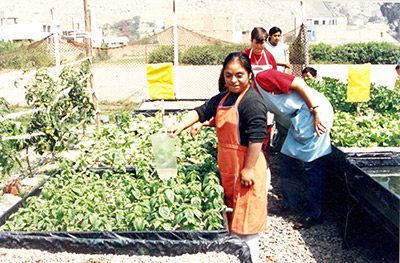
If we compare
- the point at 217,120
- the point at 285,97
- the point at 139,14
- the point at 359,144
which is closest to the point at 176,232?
the point at 217,120

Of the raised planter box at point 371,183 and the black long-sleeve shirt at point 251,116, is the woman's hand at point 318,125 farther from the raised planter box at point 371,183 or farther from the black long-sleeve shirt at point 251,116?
the black long-sleeve shirt at point 251,116

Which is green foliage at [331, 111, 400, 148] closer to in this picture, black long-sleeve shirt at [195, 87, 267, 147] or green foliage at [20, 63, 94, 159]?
black long-sleeve shirt at [195, 87, 267, 147]

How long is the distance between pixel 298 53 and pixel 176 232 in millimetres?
7148

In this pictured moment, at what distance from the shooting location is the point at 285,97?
3.63m

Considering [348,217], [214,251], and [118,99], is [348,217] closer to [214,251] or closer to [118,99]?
[214,251]

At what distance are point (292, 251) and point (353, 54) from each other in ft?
90.3

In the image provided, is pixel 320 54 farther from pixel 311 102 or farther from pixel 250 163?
pixel 250 163

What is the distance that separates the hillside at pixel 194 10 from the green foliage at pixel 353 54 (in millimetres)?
78859

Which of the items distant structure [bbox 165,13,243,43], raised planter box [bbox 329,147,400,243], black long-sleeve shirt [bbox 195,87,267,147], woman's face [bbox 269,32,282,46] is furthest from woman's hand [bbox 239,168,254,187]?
distant structure [bbox 165,13,243,43]

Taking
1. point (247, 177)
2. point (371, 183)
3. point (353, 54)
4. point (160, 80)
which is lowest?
point (353, 54)

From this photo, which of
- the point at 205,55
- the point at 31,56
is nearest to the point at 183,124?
the point at 31,56

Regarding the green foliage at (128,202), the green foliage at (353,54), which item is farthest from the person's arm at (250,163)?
the green foliage at (353,54)

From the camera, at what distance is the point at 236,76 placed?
283 centimetres

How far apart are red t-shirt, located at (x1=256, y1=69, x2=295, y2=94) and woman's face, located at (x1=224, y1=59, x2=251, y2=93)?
0.70m
